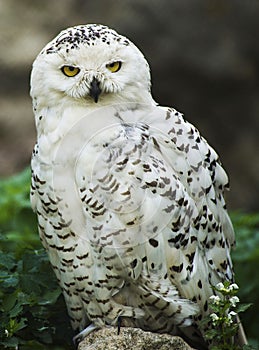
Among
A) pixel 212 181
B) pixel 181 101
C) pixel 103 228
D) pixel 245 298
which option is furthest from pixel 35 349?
pixel 181 101

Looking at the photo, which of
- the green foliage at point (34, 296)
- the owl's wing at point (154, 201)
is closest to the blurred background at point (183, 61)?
the green foliage at point (34, 296)

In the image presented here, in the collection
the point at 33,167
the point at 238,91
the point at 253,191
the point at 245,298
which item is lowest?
the point at 245,298

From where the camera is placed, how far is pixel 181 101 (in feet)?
25.8

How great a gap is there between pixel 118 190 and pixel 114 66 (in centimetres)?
59

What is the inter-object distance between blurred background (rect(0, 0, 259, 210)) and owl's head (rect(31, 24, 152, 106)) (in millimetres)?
3867

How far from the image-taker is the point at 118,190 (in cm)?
375

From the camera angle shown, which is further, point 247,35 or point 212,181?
point 247,35

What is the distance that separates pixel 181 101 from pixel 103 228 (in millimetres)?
4266

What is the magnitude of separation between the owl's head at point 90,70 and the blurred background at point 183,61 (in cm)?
387

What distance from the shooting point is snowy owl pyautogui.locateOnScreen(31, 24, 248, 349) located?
12.4ft

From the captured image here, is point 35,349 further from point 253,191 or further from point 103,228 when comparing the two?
point 253,191

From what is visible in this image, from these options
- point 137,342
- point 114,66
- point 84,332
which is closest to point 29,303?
point 84,332

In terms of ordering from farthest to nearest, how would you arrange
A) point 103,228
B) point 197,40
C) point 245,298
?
point 197,40 → point 245,298 → point 103,228

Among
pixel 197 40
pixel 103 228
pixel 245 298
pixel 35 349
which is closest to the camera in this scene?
pixel 103 228
